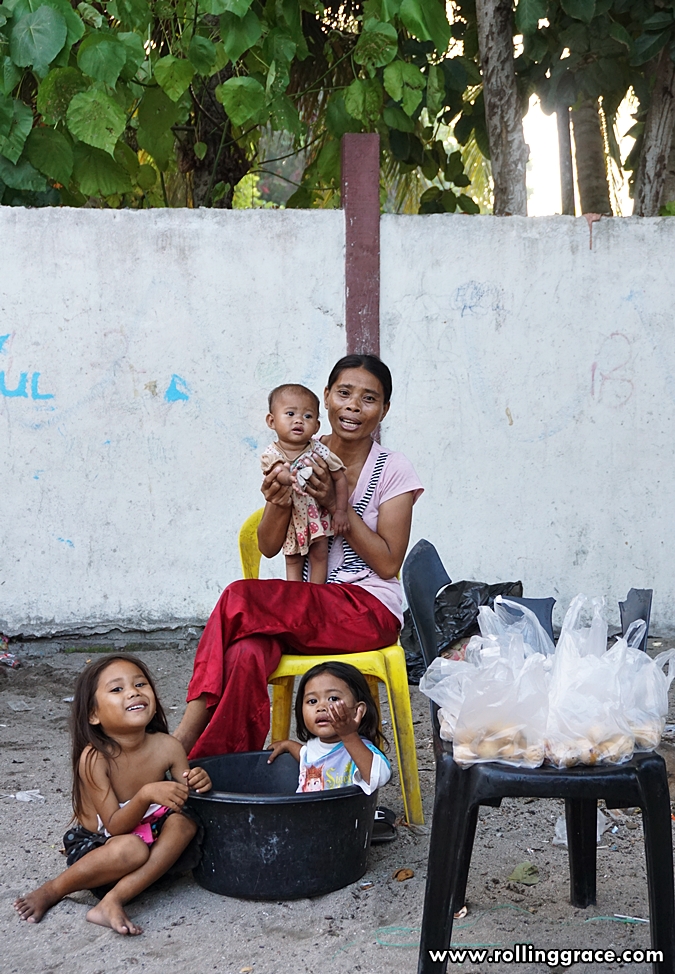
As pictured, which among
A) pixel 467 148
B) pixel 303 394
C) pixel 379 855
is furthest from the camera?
pixel 467 148

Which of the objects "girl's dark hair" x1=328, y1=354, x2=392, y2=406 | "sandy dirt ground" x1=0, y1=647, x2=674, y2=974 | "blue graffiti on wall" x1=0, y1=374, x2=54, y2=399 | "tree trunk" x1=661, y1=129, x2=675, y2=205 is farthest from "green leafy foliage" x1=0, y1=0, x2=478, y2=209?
"sandy dirt ground" x1=0, y1=647, x2=674, y2=974

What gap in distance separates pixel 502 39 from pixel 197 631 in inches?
133

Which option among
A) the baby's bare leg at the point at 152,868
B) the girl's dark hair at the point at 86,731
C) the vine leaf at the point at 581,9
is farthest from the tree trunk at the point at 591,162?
the baby's bare leg at the point at 152,868

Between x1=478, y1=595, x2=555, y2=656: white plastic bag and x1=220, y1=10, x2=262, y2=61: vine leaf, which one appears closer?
x1=478, y1=595, x2=555, y2=656: white plastic bag

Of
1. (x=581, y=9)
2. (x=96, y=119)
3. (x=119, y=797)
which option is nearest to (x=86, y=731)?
(x=119, y=797)

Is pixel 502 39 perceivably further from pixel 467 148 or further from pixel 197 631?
pixel 197 631

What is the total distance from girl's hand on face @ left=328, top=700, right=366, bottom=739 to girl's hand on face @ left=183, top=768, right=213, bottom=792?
33 centimetres

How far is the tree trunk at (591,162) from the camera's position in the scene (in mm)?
6258

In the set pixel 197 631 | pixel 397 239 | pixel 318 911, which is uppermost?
pixel 397 239

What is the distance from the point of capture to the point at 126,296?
461 cm

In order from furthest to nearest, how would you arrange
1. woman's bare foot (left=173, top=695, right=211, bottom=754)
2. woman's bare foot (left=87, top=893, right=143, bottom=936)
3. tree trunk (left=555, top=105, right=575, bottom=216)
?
tree trunk (left=555, top=105, right=575, bottom=216) < woman's bare foot (left=173, top=695, right=211, bottom=754) < woman's bare foot (left=87, top=893, right=143, bottom=936)

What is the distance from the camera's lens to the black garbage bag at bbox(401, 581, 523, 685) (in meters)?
4.12

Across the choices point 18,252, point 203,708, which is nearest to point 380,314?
Answer: point 18,252

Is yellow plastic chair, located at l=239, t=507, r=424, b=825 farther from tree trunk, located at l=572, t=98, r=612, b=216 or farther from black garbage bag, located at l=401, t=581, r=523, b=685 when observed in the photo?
tree trunk, located at l=572, t=98, r=612, b=216
